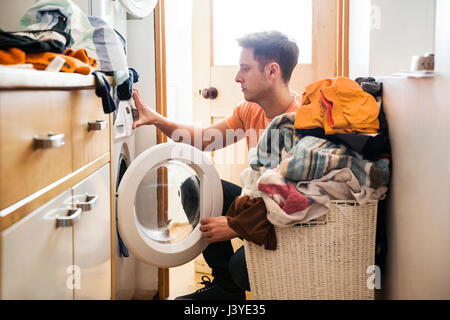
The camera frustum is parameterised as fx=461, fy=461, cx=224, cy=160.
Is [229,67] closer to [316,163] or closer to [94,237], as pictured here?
[316,163]

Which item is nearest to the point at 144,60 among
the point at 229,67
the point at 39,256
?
the point at 229,67

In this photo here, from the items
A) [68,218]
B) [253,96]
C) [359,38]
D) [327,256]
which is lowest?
[327,256]

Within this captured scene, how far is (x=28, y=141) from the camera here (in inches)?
28.1

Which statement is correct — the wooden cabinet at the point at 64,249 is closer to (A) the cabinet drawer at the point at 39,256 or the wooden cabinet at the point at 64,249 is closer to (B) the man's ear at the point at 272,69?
(A) the cabinet drawer at the point at 39,256

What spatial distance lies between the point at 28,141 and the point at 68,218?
197 millimetres

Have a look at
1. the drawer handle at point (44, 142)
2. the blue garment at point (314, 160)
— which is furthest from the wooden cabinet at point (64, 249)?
the blue garment at point (314, 160)

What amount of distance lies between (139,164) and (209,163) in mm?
291

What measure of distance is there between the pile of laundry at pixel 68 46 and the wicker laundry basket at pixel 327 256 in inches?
24.9

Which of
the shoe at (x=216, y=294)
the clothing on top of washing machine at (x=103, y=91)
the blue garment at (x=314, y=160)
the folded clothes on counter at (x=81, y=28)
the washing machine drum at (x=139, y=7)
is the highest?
the washing machine drum at (x=139, y=7)

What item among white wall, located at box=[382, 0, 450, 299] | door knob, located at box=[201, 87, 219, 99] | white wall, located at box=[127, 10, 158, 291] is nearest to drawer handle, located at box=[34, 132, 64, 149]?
white wall, located at box=[382, 0, 450, 299]

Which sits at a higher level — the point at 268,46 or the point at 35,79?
the point at 268,46

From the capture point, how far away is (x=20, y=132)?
0.68 m

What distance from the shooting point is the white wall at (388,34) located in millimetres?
1162
